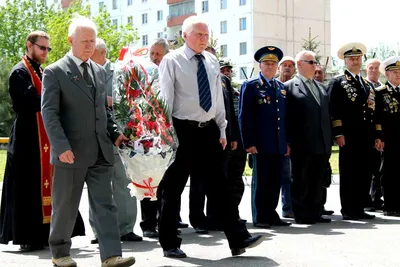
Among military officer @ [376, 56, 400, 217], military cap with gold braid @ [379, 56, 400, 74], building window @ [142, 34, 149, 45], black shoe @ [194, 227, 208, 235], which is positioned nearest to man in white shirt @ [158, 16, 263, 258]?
black shoe @ [194, 227, 208, 235]

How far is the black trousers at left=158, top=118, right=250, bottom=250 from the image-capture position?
767cm

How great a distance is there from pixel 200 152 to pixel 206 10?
3252 inches

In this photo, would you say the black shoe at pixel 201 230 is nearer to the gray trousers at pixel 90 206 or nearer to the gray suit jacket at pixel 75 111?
the gray trousers at pixel 90 206

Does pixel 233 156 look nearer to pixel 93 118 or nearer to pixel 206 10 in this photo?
pixel 93 118

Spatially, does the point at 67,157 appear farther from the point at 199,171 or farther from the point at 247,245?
the point at 247,245

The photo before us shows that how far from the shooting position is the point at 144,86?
24.8ft

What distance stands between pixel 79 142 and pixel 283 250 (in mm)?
2288

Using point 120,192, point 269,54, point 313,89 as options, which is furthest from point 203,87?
point 313,89

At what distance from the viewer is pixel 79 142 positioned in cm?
703

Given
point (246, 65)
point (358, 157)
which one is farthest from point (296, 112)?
point (246, 65)

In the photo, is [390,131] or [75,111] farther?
[390,131]

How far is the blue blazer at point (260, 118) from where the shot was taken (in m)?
10.2

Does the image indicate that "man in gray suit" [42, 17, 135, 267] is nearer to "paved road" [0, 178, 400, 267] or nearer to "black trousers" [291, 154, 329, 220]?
"paved road" [0, 178, 400, 267]

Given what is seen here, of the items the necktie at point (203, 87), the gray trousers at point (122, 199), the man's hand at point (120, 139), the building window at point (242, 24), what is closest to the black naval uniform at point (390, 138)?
the gray trousers at point (122, 199)
